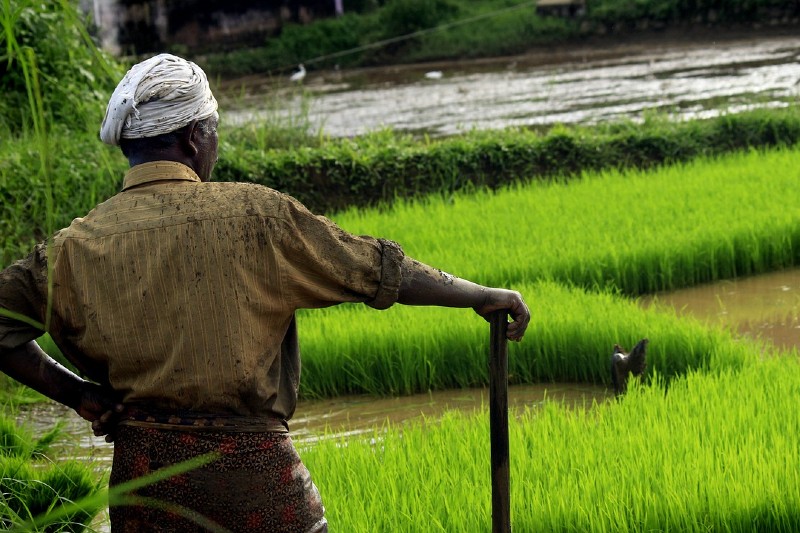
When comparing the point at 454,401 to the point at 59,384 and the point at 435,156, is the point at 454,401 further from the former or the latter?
the point at 435,156

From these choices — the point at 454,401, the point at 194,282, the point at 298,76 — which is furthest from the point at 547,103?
the point at 194,282

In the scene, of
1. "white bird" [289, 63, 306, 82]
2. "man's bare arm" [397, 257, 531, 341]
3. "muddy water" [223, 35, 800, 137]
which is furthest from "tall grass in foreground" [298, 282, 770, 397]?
"white bird" [289, 63, 306, 82]

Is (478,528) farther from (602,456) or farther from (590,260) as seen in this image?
(590,260)

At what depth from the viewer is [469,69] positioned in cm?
1967

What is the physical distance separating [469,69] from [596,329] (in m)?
15.0

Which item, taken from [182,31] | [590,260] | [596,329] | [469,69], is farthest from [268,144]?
[182,31]

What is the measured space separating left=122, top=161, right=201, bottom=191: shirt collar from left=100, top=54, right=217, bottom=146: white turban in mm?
54

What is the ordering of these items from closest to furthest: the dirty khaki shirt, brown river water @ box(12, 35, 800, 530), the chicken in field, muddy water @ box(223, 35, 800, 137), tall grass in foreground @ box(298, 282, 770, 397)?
the dirty khaki shirt, the chicken in field, brown river water @ box(12, 35, 800, 530), tall grass in foreground @ box(298, 282, 770, 397), muddy water @ box(223, 35, 800, 137)

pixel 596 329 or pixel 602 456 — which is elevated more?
pixel 602 456

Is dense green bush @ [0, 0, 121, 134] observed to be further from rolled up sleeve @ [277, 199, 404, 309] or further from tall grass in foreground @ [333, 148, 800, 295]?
rolled up sleeve @ [277, 199, 404, 309]

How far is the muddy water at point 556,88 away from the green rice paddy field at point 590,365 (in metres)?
3.18

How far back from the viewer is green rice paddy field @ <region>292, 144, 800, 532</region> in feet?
9.98

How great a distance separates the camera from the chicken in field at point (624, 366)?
4.45 m

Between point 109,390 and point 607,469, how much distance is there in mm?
1540
